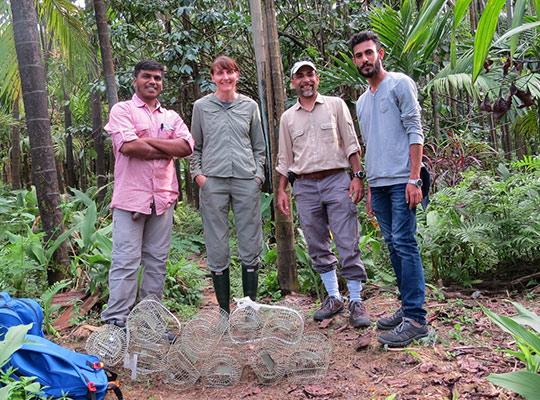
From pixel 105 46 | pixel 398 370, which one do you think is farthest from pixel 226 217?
pixel 105 46

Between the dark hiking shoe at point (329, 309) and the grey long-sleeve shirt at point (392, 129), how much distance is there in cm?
107

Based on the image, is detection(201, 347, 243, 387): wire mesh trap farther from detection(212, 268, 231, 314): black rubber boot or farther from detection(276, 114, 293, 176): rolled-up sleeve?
detection(276, 114, 293, 176): rolled-up sleeve

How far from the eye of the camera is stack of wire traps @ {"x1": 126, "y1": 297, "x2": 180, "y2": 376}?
127 inches

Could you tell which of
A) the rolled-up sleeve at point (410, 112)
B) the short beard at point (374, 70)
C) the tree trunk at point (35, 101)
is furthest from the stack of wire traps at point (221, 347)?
the tree trunk at point (35, 101)

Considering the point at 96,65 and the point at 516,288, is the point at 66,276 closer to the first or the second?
Result: the point at 96,65

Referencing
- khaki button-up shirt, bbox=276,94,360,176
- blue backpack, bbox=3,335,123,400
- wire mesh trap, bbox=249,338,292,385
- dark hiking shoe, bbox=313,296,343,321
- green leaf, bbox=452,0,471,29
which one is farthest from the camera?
dark hiking shoe, bbox=313,296,343,321

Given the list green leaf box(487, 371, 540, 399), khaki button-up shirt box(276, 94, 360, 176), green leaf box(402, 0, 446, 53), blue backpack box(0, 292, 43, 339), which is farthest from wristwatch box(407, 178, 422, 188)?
blue backpack box(0, 292, 43, 339)

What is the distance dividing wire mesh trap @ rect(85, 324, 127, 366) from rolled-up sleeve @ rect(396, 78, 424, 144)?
2.16 m

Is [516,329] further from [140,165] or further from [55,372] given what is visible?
[140,165]

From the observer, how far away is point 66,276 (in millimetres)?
4906

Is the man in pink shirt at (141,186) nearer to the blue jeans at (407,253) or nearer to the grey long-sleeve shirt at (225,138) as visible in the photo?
the grey long-sleeve shirt at (225,138)

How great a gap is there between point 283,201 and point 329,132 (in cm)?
68

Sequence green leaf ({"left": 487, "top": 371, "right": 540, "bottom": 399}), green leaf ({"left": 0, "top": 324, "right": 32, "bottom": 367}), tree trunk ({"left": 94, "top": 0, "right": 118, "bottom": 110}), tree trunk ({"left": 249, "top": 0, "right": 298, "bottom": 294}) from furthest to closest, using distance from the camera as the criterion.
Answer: tree trunk ({"left": 94, "top": 0, "right": 118, "bottom": 110}) < tree trunk ({"left": 249, "top": 0, "right": 298, "bottom": 294}) < green leaf ({"left": 0, "top": 324, "right": 32, "bottom": 367}) < green leaf ({"left": 487, "top": 371, "right": 540, "bottom": 399})

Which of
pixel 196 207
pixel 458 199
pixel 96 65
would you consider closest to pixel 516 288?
pixel 458 199
